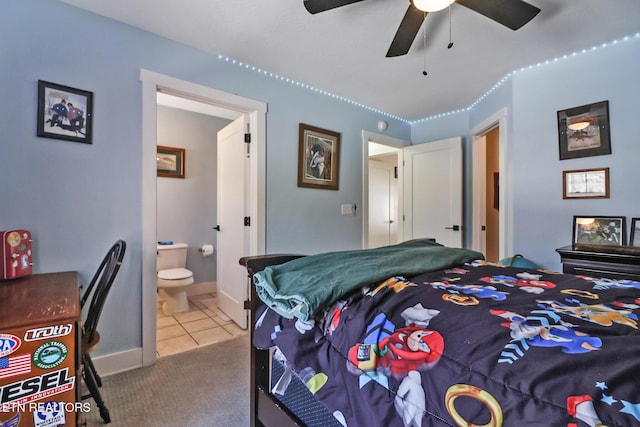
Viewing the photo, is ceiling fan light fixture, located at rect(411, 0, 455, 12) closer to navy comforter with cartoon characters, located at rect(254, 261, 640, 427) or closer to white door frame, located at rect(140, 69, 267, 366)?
navy comforter with cartoon characters, located at rect(254, 261, 640, 427)

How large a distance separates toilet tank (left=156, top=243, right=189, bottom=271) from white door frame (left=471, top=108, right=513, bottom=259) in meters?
3.56

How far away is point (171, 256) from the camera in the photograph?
3.49 meters

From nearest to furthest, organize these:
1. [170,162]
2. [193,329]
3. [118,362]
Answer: [118,362] < [193,329] < [170,162]

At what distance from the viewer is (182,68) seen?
2.27 m

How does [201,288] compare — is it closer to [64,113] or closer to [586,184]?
[64,113]

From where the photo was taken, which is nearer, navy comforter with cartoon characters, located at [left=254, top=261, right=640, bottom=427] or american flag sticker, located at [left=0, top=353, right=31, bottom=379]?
navy comforter with cartoon characters, located at [left=254, top=261, right=640, bottom=427]

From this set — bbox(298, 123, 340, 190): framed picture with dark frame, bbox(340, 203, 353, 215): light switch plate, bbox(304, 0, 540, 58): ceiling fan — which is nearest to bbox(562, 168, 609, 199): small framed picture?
bbox(304, 0, 540, 58): ceiling fan

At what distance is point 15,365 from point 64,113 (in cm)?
153

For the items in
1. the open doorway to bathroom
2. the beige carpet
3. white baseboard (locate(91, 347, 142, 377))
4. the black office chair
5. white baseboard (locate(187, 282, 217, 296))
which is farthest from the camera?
white baseboard (locate(187, 282, 217, 296))

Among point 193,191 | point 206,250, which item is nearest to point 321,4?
point 193,191

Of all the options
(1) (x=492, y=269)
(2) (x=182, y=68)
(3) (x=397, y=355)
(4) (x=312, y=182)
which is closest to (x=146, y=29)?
(2) (x=182, y=68)

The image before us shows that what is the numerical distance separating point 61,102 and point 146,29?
78cm

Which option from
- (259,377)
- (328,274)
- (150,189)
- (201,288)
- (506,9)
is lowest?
(201,288)

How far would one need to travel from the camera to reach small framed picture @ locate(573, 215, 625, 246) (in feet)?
7.07
